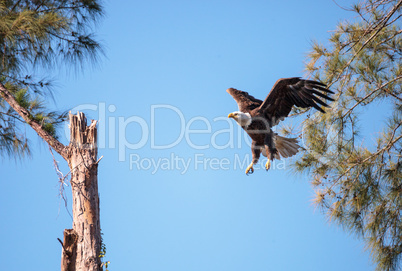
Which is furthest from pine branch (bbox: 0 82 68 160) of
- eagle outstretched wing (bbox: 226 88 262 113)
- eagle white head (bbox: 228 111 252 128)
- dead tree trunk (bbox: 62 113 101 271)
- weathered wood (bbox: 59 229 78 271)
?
eagle outstretched wing (bbox: 226 88 262 113)

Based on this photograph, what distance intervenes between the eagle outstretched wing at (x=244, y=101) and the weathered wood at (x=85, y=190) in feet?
6.07

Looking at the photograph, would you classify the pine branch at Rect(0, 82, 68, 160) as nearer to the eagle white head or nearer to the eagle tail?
the eagle white head

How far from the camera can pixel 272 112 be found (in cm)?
527

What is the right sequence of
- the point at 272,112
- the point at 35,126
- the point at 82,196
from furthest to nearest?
the point at 272,112 < the point at 35,126 < the point at 82,196

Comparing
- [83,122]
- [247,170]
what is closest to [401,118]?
[247,170]

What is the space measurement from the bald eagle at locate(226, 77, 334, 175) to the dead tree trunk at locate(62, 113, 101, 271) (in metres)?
1.66

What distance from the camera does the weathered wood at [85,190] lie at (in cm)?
392

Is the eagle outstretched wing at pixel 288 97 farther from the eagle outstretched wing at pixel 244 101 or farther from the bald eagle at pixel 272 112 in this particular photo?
the eagle outstretched wing at pixel 244 101

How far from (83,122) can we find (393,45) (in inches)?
115

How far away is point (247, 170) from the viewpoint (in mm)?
5383

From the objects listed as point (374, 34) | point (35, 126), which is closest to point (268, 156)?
point (374, 34)

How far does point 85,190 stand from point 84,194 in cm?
3

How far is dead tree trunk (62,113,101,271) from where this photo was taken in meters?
3.92

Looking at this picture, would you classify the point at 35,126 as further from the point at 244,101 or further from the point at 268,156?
the point at 268,156
